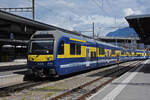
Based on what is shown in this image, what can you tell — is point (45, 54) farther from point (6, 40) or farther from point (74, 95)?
point (6, 40)

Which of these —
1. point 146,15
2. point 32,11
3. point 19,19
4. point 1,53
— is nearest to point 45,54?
point 146,15

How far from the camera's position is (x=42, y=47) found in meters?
12.5

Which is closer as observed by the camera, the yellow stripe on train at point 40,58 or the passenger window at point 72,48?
the yellow stripe on train at point 40,58

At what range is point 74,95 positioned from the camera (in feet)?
28.2

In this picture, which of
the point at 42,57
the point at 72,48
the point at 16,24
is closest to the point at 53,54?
the point at 42,57

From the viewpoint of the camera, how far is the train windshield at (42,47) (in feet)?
40.1

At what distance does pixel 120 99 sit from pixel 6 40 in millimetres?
30508

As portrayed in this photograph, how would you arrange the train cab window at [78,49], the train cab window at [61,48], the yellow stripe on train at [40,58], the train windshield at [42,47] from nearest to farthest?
1. the yellow stripe on train at [40,58]
2. the train windshield at [42,47]
3. the train cab window at [61,48]
4. the train cab window at [78,49]

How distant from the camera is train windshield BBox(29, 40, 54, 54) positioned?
1223cm

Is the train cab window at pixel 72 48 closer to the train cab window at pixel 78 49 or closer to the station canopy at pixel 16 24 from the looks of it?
the train cab window at pixel 78 49

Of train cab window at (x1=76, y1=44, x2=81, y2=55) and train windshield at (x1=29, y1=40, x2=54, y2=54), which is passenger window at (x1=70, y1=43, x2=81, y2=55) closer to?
train cab window at (x1=76, y1=44, x2=81, y2=55)

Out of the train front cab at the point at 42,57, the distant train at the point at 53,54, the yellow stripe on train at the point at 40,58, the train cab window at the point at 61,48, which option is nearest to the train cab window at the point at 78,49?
the distant train at the point at 53,54

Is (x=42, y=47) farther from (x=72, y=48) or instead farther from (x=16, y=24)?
(x=16, y=24)

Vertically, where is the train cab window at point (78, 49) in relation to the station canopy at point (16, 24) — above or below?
below
